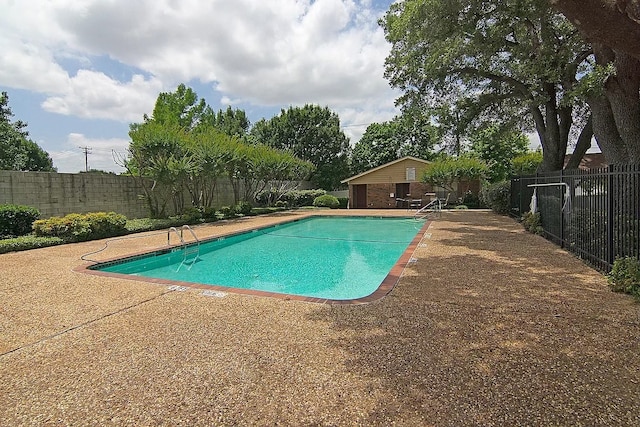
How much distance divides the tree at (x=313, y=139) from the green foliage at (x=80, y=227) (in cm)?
2244

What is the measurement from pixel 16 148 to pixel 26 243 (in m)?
26.3

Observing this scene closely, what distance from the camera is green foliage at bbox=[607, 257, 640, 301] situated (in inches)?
175

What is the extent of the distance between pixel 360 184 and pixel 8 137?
24151 millimetres

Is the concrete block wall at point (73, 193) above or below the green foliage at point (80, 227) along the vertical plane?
above

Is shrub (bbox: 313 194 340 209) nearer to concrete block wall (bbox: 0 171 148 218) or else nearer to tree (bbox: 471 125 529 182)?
tree (bbox: 471 125 529 182)

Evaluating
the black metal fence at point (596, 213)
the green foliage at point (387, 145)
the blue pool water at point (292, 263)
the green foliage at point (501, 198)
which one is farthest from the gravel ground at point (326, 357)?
the green foliage at point (387, 145)

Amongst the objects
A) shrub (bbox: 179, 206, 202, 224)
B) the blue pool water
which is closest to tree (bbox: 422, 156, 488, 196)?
the blue pool water

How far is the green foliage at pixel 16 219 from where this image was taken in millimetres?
9508

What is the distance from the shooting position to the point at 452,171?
20938 mm

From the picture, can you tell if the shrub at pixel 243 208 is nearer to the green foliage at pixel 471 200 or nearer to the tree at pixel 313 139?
the green foliage at pixel 471 200

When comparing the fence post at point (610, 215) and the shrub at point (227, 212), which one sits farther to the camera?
the shrub at point (227, 212)

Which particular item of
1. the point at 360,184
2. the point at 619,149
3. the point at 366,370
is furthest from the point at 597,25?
the point at 360,184

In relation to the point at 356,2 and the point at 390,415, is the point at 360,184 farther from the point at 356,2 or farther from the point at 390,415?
the point at 390,415

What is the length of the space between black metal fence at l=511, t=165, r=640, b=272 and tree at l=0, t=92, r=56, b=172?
1161 inches
